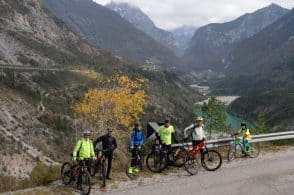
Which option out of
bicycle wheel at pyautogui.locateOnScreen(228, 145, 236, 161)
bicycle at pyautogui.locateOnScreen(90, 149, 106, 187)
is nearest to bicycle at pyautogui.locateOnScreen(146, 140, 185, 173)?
bicycle at pyautogui.locateOnScreen(90, 149, 106, 187)

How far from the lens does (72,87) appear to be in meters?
142

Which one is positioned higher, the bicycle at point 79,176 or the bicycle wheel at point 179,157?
the bicycle wheel at point 179,157

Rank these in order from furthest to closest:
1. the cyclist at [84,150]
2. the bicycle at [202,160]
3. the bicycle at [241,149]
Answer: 1. the bicycle at [241,149]
2. the bicycle at [202,160]
3. the cyclist at [84,150]

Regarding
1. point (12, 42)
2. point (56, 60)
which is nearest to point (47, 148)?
point (12, 42)

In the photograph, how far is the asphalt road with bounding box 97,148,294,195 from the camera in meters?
16.8

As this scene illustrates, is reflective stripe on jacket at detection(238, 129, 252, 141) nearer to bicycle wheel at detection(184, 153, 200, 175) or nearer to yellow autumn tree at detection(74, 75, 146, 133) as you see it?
bicycle wheel at detection(184, 153, 200, 175)

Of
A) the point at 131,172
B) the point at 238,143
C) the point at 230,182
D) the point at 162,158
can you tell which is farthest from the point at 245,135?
the point at 131,172

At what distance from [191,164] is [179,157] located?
107 cm

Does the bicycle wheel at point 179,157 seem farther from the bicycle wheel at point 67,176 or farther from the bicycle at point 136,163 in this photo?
the bicycle wheel at point 67,176

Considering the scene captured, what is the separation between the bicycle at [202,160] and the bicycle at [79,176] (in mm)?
4356

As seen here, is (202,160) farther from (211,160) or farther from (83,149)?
(83,149)

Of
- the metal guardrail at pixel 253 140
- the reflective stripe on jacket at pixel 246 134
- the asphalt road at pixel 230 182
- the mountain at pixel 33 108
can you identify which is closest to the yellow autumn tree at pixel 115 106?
the mountain at pixel 33 108

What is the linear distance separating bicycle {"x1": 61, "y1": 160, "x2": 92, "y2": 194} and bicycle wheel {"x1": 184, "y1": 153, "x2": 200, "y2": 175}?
14.2ft

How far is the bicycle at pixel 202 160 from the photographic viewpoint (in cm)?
1931
